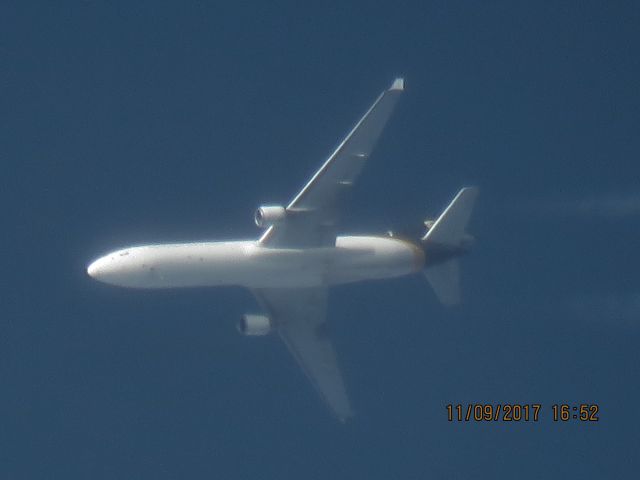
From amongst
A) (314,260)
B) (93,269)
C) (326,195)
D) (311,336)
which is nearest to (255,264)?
(314,260)

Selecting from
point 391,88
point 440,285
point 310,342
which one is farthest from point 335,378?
point 391,88

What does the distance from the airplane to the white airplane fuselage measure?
0.05 m

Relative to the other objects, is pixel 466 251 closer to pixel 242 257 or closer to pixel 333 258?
pixel 333 258

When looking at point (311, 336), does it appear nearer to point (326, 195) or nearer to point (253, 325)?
point (253, 325)

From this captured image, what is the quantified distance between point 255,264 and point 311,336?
904 cm

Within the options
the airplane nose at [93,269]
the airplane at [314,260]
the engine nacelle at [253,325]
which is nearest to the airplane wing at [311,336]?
the airplane at [314,260]

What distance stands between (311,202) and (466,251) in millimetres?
10448

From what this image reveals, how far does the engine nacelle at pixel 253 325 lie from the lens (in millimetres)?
61594

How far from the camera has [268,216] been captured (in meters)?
56.8

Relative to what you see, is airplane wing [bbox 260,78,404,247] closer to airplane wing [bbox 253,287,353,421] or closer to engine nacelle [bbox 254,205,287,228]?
engine nacelle [bbox 254,205,287,228]

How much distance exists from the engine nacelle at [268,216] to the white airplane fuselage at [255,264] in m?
2.49

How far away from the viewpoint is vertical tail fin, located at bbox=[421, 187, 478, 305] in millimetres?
63656

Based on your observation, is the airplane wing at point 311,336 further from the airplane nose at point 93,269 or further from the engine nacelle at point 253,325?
the airplane nose at point 93,269

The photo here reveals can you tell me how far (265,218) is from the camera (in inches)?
2234
